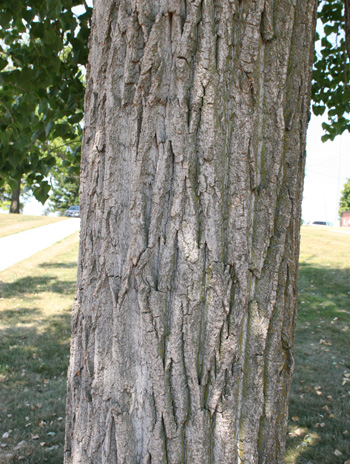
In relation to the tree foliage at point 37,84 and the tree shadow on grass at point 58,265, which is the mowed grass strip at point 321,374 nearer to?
the tree foliage at point 37,84

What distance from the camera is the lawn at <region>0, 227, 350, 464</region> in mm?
3299

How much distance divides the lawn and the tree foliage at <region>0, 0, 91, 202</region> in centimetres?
195

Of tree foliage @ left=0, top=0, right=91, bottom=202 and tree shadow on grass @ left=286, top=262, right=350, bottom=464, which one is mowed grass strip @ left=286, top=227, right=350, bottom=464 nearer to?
tree shadow on grass @ left=286, top=262, right=350, bottom=464

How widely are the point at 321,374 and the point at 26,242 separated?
503 inches

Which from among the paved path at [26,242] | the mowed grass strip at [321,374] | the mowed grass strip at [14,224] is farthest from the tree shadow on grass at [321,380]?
the mowed grass strip at [14,224]

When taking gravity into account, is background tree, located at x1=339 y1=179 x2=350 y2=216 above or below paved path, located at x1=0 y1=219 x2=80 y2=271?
above

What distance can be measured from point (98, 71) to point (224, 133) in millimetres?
546

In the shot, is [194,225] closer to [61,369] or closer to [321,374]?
[61,369]

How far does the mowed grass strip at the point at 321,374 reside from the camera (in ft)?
10.9

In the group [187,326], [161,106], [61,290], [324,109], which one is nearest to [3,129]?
[161,106]

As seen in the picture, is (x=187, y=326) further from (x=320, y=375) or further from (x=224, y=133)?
(x=320, y=375)

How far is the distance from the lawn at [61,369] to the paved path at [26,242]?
259 centimetres

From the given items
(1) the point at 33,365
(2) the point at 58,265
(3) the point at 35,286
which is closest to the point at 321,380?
(1) the point at 33,365

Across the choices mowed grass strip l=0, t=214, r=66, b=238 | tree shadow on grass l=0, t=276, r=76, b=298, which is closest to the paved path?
mowed grass strip l=0, t=214, r=66, b=238
